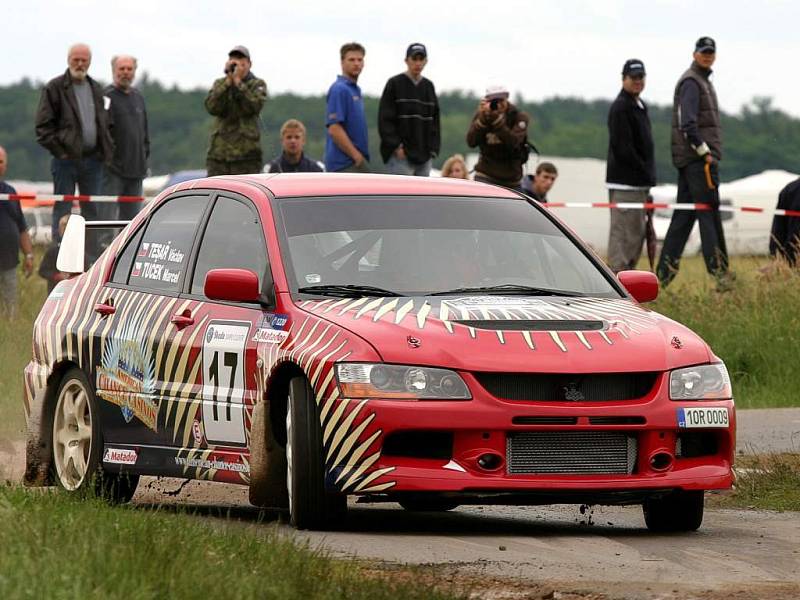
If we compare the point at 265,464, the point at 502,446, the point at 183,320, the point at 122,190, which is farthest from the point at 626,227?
the point at 502,446

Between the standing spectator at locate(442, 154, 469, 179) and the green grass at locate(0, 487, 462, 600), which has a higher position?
the standing spectator at locate(442, 154, 469, 179)

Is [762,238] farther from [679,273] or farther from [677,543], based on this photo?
[677,543]

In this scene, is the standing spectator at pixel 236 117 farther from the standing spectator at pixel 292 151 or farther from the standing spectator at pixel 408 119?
the standing spectator at pixel 408 119

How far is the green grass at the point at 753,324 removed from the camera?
682 inches

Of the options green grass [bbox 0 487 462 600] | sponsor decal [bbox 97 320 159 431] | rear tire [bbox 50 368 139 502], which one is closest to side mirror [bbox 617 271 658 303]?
sponsor decal [bbox 97 320 159 431]

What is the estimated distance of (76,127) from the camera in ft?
61.7

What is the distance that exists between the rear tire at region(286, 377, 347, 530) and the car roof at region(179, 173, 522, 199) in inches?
58.6

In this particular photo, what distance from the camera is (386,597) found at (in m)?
6.38

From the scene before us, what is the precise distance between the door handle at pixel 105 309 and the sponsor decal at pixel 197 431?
1.13 m

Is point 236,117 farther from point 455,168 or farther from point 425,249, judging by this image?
point 425,249

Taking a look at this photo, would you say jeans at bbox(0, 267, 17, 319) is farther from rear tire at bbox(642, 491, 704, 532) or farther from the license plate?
the license plate

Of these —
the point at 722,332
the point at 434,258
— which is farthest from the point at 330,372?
the point at 722,332

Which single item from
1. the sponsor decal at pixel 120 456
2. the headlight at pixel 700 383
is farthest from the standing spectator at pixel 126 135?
the headlight at pixel 700 383

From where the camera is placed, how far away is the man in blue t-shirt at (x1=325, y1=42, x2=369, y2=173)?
18.9 meters
